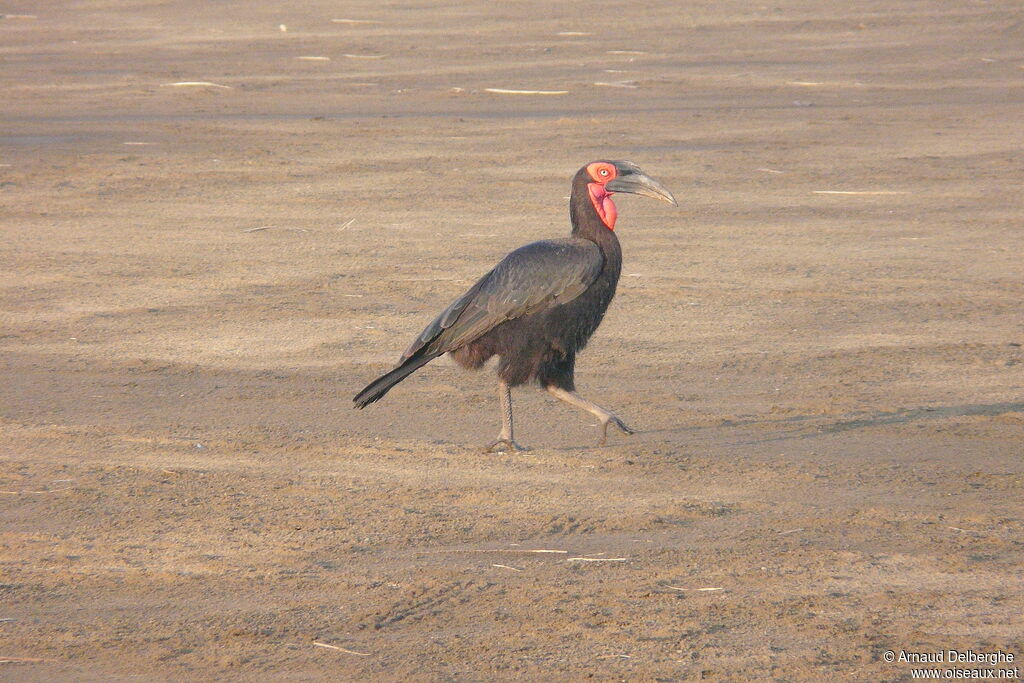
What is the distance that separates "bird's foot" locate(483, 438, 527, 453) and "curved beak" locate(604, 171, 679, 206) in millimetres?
1281

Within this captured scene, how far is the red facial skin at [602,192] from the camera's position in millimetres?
6973

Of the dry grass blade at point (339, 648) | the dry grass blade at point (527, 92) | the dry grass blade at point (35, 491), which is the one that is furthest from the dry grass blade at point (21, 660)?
Answer: the dry grass blade at point (527, 92)

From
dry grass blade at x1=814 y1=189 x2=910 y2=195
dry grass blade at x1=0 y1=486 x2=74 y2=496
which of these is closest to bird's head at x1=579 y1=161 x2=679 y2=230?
dry grass blade at x1=0 y1=486 x2=74 y2=496

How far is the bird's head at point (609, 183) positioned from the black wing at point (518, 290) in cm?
19

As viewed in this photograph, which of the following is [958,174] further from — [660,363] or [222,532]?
[222,532]

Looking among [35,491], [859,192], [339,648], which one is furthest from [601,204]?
[859,192]

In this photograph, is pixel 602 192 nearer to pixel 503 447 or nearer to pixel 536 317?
pixel 536 317

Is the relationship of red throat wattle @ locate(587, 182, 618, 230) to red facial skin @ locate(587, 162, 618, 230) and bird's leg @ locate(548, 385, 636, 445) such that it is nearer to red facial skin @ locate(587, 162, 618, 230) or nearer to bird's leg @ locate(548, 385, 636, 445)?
Answer: red facial skin @ locate(587, 162, 618, 230)

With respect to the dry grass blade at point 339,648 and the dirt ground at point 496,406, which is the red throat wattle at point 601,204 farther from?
the dry grass blade at point 339,648

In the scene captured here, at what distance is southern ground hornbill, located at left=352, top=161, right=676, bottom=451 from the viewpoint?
6.72 meters

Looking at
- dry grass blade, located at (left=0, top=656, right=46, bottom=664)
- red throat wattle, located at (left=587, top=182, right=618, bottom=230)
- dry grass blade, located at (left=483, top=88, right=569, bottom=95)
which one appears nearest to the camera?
dry grass blade, located at (left=0, top=656, right=46, bottom=664)

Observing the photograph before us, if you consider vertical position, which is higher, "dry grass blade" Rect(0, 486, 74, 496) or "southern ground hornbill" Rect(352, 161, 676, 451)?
"southern ground hornbill" Rect(352, 161, 676, 451)

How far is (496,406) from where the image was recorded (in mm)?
7535

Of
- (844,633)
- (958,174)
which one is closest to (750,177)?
(958,174)
